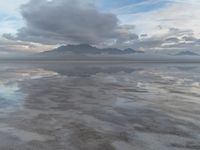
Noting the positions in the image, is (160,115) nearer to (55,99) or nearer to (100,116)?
(100,116)

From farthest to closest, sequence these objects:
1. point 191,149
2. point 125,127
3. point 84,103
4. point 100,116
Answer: point 84,103 < point 100,116 < point 125,127 < point 191,149

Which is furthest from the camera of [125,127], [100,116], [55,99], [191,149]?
[55,99]

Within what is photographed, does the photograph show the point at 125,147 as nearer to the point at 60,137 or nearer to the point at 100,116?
the point at 60,137

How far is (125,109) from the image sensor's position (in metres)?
15.6

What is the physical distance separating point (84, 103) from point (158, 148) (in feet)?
29.1

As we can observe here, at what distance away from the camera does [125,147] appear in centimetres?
930

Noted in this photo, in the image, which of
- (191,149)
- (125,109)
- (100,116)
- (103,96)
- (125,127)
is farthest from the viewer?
(103,96)

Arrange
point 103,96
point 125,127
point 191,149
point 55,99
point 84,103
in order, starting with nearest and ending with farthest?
point 191,149 < point 125,127 < point 84,103 < point 55,99 < point 103,96

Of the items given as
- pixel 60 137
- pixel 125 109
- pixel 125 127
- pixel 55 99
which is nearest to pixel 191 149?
pixel 125 127

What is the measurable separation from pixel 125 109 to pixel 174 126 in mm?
4139

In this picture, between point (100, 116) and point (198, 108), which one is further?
point (198, 108)

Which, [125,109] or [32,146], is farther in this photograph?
[125,109]

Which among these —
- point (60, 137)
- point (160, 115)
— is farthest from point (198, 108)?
point (60, 137)

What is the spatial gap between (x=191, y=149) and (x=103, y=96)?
11.7 meters
